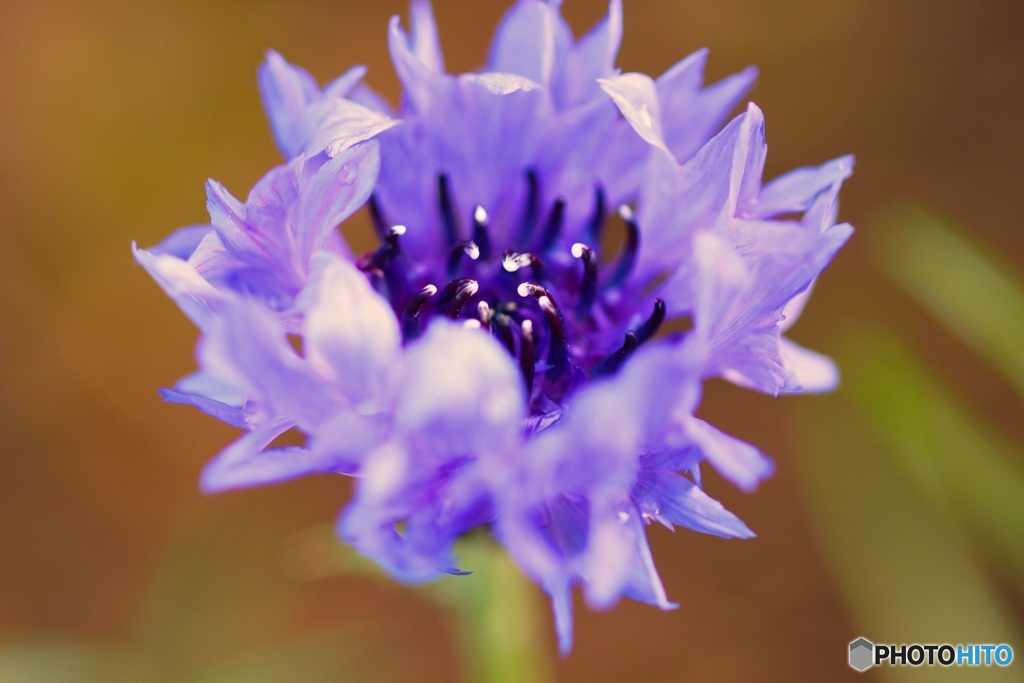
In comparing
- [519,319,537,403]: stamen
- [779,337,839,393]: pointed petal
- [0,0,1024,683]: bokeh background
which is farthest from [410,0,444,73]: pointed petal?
[0,0,1024,683]: bokeh background

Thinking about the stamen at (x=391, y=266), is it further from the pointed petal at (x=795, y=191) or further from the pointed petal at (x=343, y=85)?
the pointed petal at (x=795, y=191)

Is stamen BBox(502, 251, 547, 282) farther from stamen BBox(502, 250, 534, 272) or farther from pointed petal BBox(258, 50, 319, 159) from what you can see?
pointed petal BBox(258, 50, 319, 159)

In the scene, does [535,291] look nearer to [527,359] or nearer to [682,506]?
[527,359]

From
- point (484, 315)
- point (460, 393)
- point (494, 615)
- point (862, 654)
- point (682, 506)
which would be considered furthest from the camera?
point (862, 654)

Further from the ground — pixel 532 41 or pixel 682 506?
pixel 532 41

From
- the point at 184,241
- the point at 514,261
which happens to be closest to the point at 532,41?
the point at 514,261

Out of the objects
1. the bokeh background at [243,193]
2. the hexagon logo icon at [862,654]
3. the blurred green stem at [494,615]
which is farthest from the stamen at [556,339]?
the bokeh background at [243,193]

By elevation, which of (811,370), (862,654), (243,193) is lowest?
(862,654)

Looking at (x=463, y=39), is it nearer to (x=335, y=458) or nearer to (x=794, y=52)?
(x=794, y=52)
